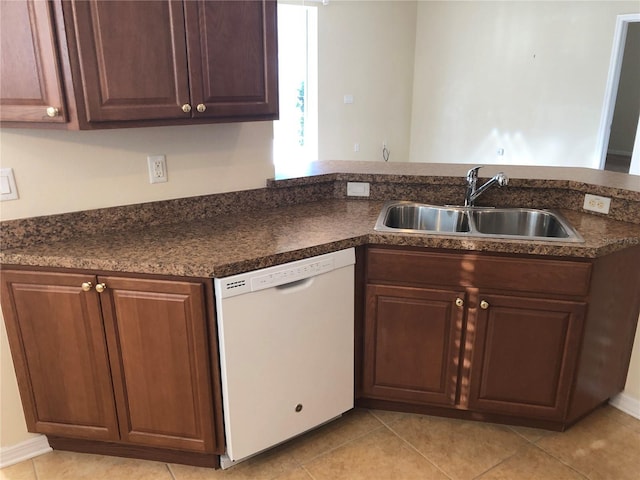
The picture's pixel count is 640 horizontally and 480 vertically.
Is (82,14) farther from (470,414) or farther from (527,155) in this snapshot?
(527,155)

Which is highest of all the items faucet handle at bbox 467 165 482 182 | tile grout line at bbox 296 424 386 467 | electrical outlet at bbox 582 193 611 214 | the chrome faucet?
faucet handle at bbox 467 165 482 182

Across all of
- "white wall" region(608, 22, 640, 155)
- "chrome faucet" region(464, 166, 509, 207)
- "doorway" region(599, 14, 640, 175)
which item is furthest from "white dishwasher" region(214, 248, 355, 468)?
"white wall" region(608, 22, 640, 155)

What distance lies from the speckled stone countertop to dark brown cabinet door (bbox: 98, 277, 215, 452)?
0.09m

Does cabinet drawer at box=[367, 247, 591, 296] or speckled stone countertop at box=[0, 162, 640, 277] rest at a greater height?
speckled stone countertop at box=[0, 162, 640, 277]

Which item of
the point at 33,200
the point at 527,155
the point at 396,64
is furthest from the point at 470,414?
the point at 396,64

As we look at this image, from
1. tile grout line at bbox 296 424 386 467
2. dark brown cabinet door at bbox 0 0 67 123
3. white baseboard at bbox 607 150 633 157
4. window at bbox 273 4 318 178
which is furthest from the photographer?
white baseboard at bbox 607 150 633 157

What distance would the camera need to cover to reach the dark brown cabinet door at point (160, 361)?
169 centimetres

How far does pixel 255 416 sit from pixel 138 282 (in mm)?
684

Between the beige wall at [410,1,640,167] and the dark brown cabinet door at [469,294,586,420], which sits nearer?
the dark brown cabinet door at [469,294,586,420]

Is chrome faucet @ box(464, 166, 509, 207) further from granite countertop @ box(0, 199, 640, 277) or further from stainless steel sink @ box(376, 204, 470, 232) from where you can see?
granite countertop @ box(0, 199, 640, 277)

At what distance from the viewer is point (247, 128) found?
2.25 m

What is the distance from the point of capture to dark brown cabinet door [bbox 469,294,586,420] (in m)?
1.92

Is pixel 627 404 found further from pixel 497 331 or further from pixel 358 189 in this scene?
pixel 358 189

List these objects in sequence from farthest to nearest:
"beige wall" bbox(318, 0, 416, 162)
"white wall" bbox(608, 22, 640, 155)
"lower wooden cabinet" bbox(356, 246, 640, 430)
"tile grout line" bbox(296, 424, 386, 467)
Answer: "white wall" bbox(608, 22, 640, 155) → "beige wall" bbox(318, 0, 416, 162) → "tile grout line" bbox(296, 424, 386, 467) → "lower wooden cabinet" bbox(356, 246, 640, 430)
